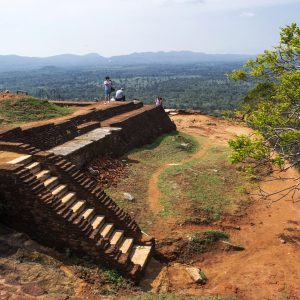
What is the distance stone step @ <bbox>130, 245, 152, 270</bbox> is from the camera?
9216 millimetres

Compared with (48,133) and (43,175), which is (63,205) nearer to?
(43,175)

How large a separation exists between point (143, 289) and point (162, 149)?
1171 cm

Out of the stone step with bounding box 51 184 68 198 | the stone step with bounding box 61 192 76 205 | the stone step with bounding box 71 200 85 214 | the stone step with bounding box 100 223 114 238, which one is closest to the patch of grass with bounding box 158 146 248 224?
the stone step with bounding box 100 223 114 238

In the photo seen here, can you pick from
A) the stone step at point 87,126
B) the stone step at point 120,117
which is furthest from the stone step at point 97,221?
the stone step at point 120,117

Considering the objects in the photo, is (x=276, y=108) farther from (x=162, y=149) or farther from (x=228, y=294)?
(x=162, y=149)

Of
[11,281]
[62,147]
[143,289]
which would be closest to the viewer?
[11,281]

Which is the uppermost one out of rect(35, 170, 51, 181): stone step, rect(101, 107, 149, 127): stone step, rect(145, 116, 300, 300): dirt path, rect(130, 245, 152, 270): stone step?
rect(35, 170, 51, 181): stone step

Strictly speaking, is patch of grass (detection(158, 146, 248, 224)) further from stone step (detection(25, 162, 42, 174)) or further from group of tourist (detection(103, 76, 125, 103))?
group of tourist (detection(103, 76, 125, 103))

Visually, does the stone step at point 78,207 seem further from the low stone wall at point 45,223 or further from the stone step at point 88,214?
the low stone wall at point 45,223

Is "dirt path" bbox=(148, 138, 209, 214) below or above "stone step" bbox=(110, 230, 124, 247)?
below

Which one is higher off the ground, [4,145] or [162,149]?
[4,145]

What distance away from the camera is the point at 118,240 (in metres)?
9.68

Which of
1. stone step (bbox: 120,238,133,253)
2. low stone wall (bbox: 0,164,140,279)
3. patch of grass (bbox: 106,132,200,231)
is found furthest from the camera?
patch of grass (bbox: 106,132,200,231)


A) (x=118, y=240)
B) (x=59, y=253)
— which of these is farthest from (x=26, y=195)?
(x=118, y=240)
